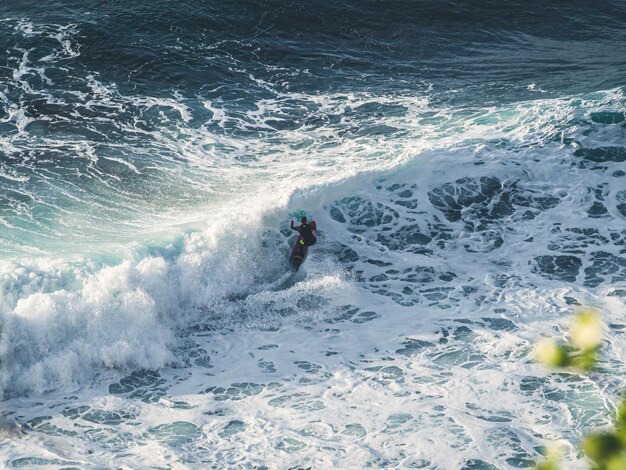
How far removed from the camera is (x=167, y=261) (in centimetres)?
1723

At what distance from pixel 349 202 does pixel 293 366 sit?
627 centimetres

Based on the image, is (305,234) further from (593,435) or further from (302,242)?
(593,435)

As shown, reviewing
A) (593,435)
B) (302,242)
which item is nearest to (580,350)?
(593,435)

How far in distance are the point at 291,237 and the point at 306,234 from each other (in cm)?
109

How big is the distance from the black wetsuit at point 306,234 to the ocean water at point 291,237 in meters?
0.60

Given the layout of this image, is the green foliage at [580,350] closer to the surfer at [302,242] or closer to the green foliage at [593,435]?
the green foliage at [593,435]

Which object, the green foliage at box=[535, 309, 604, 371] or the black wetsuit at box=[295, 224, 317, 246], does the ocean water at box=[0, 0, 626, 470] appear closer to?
the black wetsuit at box=[295, 224, 317, 246]

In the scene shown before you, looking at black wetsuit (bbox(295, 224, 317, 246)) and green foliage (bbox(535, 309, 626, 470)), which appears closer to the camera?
green foliage (bbox(535, 309, 626, 470))

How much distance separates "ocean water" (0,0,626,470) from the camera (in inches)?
507

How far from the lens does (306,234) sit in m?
17.9

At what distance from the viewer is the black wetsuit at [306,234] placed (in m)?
17.9

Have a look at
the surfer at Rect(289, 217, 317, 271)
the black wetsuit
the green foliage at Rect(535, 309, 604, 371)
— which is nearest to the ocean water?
the surfer at Rect(289, 217, 317, 271)

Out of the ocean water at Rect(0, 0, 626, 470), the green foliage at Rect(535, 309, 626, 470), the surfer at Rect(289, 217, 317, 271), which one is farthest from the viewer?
the surfer at Rect(289, 217, 317, 271)

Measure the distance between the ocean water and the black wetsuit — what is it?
60cm
